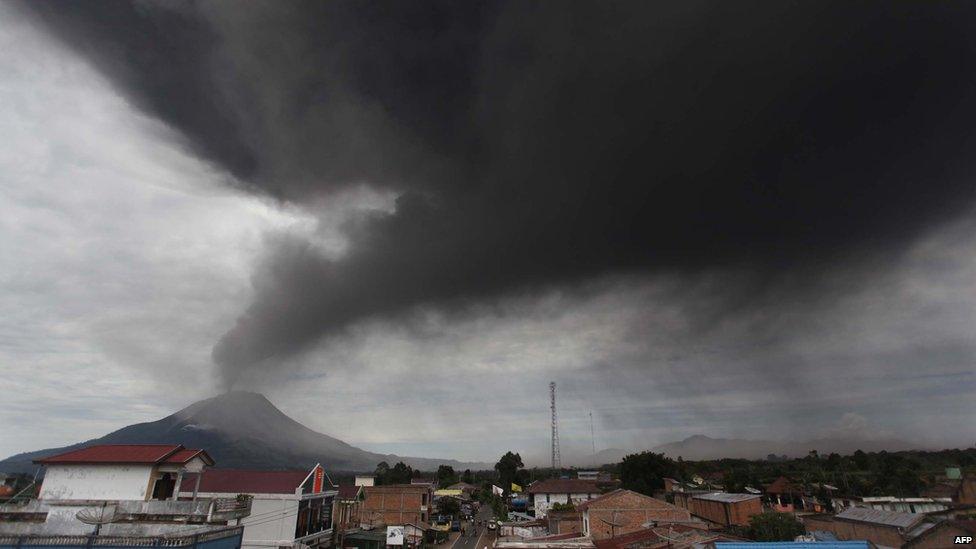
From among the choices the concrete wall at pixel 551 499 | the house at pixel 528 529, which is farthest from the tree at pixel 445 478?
the house at pixel 528 529

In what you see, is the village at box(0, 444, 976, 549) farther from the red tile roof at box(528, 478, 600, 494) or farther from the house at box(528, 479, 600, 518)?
the red tile roof at box(528, 478, 600, 494)

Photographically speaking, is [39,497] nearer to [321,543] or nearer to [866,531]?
[321,543]

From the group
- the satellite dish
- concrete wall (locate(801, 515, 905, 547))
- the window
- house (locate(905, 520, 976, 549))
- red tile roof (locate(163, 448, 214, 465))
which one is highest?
red tile roof (locate(163, 448, 214, 465))

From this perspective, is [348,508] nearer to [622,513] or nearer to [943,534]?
[622,513]

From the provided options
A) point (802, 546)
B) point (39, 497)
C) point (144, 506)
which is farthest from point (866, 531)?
point (39, 497)

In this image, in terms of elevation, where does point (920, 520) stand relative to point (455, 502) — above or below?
above

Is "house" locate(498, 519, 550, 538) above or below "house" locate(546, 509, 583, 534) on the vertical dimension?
below

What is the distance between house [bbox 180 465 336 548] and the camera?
44281mm

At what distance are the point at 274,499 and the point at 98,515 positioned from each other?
17.3 m

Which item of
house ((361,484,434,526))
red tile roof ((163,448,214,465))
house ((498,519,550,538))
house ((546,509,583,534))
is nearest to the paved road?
house ((498,519,550,538))

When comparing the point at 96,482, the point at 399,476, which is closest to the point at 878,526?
the point at 96,482

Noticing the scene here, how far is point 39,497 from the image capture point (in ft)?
105

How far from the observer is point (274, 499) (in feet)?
148

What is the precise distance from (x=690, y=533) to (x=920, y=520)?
64.6ft
